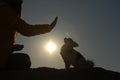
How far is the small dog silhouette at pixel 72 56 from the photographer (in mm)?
9336

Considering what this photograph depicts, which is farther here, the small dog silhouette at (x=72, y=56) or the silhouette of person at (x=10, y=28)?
the small dog silhouette at (x=72, y=56)

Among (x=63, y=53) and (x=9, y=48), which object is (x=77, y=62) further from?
(x=9, y=48)

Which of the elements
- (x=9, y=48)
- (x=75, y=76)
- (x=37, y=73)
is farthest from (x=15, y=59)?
(x=75, y=76)

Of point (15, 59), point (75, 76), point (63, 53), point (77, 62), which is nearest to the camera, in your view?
point (75, 76)

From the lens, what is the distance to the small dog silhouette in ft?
30.6

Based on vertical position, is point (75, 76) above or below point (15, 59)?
below

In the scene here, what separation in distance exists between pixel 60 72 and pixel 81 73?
41cm

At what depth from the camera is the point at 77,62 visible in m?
9.52

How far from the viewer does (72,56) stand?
10.1 m

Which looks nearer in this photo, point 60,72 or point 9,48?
point 60,72

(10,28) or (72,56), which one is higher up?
(10,28)

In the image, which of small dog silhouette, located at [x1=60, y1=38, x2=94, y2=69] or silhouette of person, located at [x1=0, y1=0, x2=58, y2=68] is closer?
silhouette of person, located at [x1=0, y1=0, x2=58, y2=68]

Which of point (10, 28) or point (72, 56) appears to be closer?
point (10, 28)

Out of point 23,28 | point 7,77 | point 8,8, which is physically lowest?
point 7,77
